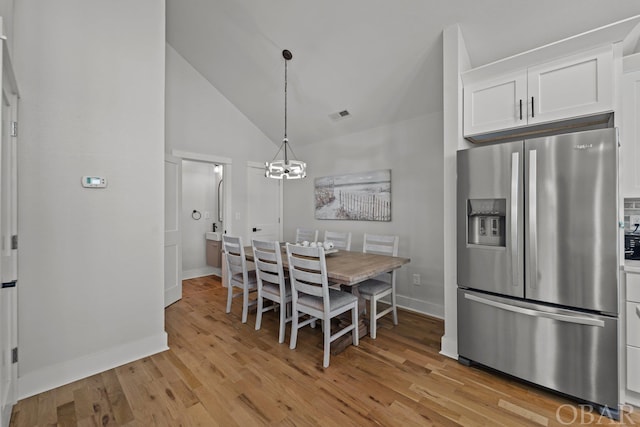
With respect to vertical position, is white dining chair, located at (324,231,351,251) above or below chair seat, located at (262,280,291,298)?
above

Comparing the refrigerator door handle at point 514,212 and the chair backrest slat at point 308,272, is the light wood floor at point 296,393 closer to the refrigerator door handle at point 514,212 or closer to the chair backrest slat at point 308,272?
the chair backrest slat at point 308,272

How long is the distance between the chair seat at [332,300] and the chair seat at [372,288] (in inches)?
7.7

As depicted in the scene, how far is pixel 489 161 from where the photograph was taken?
2.17 m

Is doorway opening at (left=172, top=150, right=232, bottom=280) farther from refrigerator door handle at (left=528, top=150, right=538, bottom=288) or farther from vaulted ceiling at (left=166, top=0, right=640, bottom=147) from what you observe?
refrigerator door handle at (left=528, top=150, right=538, bottom=288)

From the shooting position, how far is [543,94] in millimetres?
2104

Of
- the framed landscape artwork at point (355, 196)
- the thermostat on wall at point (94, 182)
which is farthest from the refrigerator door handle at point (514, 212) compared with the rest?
the thermostat on wall at point (94, 182)

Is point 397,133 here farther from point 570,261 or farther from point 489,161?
Answer: point 570,261

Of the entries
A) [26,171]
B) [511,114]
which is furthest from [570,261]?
[26,171]

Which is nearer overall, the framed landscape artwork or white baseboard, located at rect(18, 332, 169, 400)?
white baseboard, located at rect(18, 332, 169, 400)

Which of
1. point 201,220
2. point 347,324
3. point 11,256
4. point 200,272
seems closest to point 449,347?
point 347,324

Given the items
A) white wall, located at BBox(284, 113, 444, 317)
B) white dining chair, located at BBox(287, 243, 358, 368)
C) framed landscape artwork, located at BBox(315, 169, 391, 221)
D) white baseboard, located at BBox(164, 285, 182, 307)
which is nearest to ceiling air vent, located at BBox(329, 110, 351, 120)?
white wall, located at BBox(284, 113, 444, 317)

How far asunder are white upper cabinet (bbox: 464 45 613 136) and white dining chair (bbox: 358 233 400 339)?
146 cm

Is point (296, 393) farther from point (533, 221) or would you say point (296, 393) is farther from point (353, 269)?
point (533, 221)

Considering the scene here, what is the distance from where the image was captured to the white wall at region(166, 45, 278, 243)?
13.3ft
